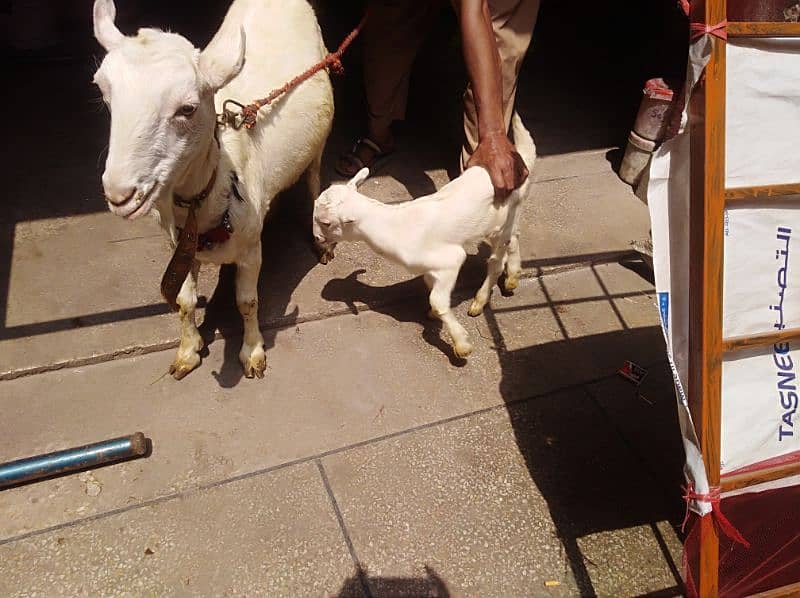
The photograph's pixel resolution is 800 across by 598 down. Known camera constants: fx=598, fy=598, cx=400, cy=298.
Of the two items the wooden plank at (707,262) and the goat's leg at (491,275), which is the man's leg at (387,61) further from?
the wooden plank at (707,262)

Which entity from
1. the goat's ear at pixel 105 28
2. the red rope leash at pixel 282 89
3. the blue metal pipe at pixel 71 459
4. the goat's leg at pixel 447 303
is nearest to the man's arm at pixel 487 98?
the goat's leg at pixel 447 303

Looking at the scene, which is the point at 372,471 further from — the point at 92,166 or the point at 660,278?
the point at 92,166

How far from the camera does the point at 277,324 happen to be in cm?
358

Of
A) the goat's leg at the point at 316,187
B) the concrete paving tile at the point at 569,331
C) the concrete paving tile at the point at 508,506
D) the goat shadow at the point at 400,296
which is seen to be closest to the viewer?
the concrete paving tile at the point at 508,506

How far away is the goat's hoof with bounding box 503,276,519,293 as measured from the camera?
152 inches

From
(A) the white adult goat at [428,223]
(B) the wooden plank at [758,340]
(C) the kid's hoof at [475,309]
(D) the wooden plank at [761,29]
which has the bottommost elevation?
(C) the kid's hoof at [475,309]

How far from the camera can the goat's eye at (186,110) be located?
2.03 meters

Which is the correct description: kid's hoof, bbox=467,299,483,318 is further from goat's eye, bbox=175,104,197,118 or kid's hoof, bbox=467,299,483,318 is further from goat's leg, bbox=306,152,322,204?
goat's eye, bbox=175,104,197,118

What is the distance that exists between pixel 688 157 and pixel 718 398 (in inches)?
27.2

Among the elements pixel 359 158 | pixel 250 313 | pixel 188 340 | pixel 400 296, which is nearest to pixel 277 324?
pixel 250 313

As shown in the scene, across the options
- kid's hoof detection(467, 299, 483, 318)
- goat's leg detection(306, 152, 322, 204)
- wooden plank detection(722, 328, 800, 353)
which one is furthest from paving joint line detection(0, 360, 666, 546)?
goat's leg detection(306, 152, 322, 204)

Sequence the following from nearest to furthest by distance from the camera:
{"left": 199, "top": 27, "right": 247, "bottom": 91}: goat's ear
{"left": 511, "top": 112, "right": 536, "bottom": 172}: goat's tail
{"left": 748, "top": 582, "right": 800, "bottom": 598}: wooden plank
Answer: {"left": 748, "top": 582, "right": 800, "bottom": 598}: wooden plank, {"left": 199, "top": 27, "right": 247, "bottom": 91}: goat's ear, {"left": 511, "top": 112, "right": 536, "bottom": 172}: goat's tail

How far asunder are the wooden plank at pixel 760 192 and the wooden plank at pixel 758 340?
0.40m

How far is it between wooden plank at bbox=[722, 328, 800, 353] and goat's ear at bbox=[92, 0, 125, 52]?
230 centimetres
